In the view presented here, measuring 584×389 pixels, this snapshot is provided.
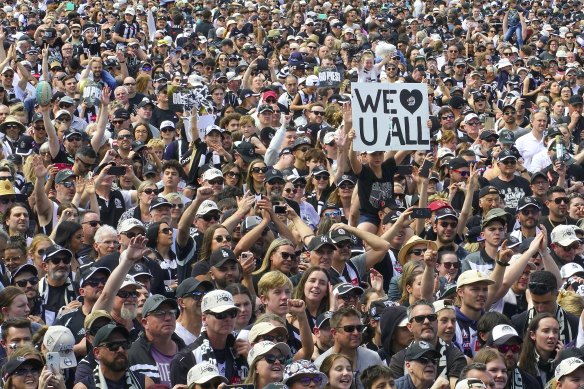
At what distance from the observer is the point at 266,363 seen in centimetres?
812

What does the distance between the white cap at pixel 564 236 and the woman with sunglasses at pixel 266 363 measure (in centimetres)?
392

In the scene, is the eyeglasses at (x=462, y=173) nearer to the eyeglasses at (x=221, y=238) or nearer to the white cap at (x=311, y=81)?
the eyeglasses at (x=221, y=238)

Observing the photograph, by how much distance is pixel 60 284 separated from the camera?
1009 cm

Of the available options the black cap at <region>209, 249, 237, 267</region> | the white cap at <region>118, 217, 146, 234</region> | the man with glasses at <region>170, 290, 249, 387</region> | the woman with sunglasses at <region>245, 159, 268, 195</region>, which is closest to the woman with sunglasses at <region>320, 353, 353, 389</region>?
the man with glasses at <region>170, 290, 249, 387</region>

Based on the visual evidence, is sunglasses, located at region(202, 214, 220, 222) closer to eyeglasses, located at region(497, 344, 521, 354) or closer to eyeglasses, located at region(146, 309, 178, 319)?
eyeglasses, located at region(146, 309, 178, 319)

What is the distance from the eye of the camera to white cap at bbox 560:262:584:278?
1095 cm

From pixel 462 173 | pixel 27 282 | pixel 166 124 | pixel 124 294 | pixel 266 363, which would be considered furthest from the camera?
pixel 166 124

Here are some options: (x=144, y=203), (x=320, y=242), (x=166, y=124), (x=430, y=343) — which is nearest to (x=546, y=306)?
(x=430, y=343)

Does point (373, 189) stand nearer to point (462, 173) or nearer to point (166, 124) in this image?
point (462, 173)

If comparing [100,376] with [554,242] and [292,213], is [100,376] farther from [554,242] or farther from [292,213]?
[554,242]

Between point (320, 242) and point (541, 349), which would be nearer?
point (541, 349)

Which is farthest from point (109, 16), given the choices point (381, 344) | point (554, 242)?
point (381, 344)

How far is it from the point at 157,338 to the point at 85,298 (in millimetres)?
936

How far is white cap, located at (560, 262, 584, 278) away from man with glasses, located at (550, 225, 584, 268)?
361 mm
